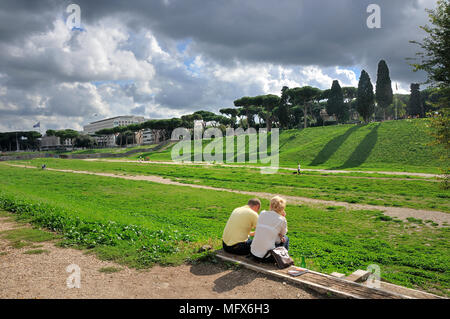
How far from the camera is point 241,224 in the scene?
22.8ft

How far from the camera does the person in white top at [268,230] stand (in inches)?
253

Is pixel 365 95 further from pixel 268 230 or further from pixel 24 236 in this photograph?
pixel 24 236

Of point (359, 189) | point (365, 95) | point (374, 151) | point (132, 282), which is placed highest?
point (365, 95)

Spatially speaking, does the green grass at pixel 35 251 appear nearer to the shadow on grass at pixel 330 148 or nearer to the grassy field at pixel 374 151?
the grassy field at pixel 374 151

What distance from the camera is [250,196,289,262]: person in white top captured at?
6.44 m

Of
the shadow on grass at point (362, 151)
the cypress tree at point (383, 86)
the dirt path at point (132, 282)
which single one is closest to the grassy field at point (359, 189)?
the shadow on grass at point (362, 151)

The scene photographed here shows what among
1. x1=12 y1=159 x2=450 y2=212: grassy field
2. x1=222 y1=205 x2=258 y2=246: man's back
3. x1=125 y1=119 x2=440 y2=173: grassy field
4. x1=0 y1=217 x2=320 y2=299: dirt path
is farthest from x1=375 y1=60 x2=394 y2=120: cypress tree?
x1=0 y1=217 x2=320 y2=299: dirt path

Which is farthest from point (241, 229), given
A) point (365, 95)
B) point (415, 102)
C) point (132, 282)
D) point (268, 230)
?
point (415, 102)

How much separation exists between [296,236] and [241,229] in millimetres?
4133

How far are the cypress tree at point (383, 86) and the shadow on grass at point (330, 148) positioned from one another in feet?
42.6

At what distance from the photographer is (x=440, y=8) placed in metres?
11.6

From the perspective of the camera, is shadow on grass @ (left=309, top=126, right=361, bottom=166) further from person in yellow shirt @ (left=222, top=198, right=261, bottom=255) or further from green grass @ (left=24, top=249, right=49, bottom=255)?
green grass @ (left=24, top=249, right=49, bottom=255)

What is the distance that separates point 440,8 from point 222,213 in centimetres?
1268
